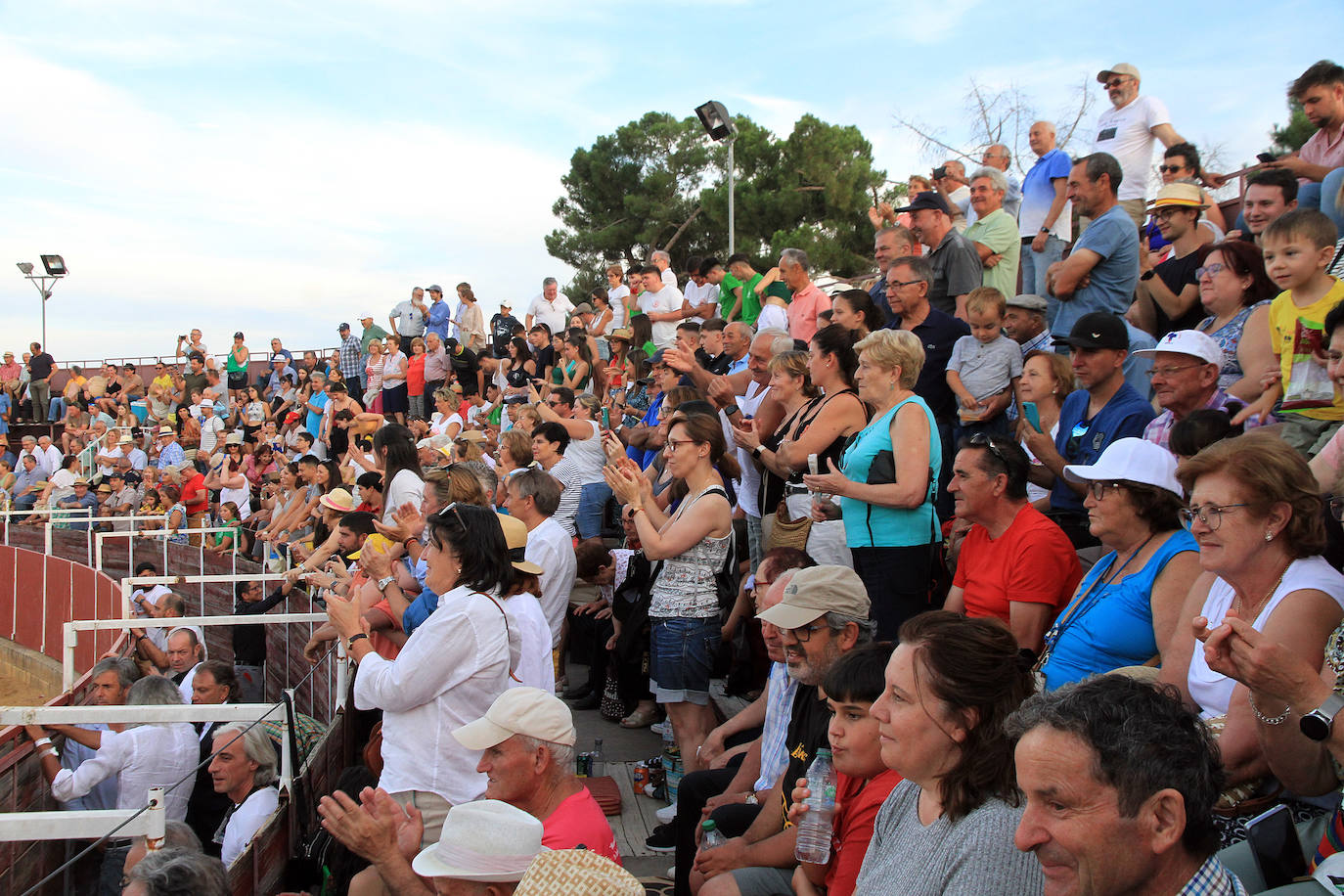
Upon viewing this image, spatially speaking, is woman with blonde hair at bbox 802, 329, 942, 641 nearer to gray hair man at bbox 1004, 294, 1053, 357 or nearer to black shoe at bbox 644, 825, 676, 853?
black shoe at bbox 644, 825, 676, 853

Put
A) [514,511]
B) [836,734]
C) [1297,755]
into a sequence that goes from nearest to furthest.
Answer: [1297,755] < [836,734] < [514,511]

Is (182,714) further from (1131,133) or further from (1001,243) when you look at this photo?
(1131,133)

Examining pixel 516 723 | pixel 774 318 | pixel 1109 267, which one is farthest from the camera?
pixel 774 318

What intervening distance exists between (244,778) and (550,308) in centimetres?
1191

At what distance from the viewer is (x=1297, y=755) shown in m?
2.47

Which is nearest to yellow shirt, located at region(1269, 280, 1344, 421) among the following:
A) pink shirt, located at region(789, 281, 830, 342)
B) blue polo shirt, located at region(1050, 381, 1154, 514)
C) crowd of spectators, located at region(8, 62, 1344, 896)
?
crowd of spectators, located at region(8, 62, 1344, 896)

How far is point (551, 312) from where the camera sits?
1656 centimetres

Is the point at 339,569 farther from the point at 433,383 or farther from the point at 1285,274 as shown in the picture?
the point at 433,383

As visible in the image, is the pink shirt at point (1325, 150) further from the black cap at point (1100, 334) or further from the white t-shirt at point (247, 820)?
the white t-shirt at point (247, 820)

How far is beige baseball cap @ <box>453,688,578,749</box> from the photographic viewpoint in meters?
3.17

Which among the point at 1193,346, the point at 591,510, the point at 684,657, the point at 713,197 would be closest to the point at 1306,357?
the point at 1193,346

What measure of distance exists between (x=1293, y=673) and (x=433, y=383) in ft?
52.2

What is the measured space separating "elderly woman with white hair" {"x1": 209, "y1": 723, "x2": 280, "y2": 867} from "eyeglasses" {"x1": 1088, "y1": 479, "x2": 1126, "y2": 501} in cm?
389

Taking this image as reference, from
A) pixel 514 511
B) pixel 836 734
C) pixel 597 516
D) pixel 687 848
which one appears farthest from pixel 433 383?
pixel 836 734
